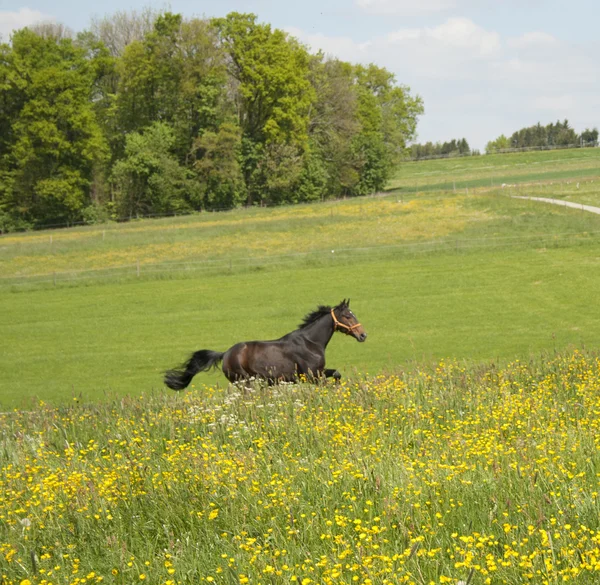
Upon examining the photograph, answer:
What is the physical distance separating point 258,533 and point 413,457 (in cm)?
217

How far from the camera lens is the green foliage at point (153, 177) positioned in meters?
75.5

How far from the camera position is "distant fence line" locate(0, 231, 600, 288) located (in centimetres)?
4703

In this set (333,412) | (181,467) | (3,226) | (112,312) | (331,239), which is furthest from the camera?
(3,226)

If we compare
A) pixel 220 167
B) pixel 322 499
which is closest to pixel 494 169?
pixel 220 167

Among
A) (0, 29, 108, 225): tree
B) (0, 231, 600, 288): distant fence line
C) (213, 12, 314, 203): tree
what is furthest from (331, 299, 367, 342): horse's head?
(213, 12, 314, 203): tree

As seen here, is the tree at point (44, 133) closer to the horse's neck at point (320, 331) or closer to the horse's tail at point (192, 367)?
the horse's neck at point (320, 331)

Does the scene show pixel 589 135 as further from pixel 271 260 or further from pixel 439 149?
pixel 271 260

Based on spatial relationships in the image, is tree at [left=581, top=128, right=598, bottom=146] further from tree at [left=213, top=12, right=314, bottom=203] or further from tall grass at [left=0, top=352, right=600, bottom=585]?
tall grass at [left=0, top=352, right=600, bottom=585]

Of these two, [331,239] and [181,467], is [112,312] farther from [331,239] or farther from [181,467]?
[181,467]

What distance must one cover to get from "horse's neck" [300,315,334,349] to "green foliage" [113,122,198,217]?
61.6m

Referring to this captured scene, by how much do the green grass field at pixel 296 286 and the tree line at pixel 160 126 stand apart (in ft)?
22.3

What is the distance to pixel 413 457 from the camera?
793cm

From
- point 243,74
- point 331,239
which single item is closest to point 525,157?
point 243,74

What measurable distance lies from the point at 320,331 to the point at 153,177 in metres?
62.1
